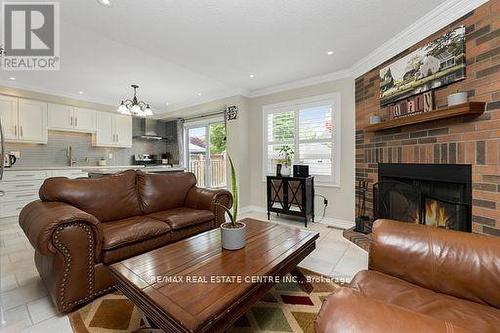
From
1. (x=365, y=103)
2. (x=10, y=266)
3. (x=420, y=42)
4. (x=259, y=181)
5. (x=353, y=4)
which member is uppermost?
(x=353, y=4)

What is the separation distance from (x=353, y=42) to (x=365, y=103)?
0.83 m

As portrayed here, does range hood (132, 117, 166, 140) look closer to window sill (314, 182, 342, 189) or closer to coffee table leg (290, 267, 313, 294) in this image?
window sill (314, 182, 342, 189)

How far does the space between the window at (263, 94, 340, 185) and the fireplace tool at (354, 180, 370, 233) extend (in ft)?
1.35

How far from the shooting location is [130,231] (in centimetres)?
183

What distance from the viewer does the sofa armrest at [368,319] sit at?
1.69 feet

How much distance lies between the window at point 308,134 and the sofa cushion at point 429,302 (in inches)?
A: 100

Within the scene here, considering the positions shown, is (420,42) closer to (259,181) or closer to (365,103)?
(365,103)

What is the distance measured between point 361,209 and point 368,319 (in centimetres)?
295

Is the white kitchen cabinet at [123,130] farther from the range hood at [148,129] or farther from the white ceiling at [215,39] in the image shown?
the white ceiling at [215,39]

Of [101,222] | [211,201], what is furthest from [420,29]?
[101,222]

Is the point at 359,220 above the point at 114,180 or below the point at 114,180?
below

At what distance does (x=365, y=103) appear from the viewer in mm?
3109

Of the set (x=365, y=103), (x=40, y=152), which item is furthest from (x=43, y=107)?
(x=365, y=103)

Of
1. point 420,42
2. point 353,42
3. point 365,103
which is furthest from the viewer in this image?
point 365,103
